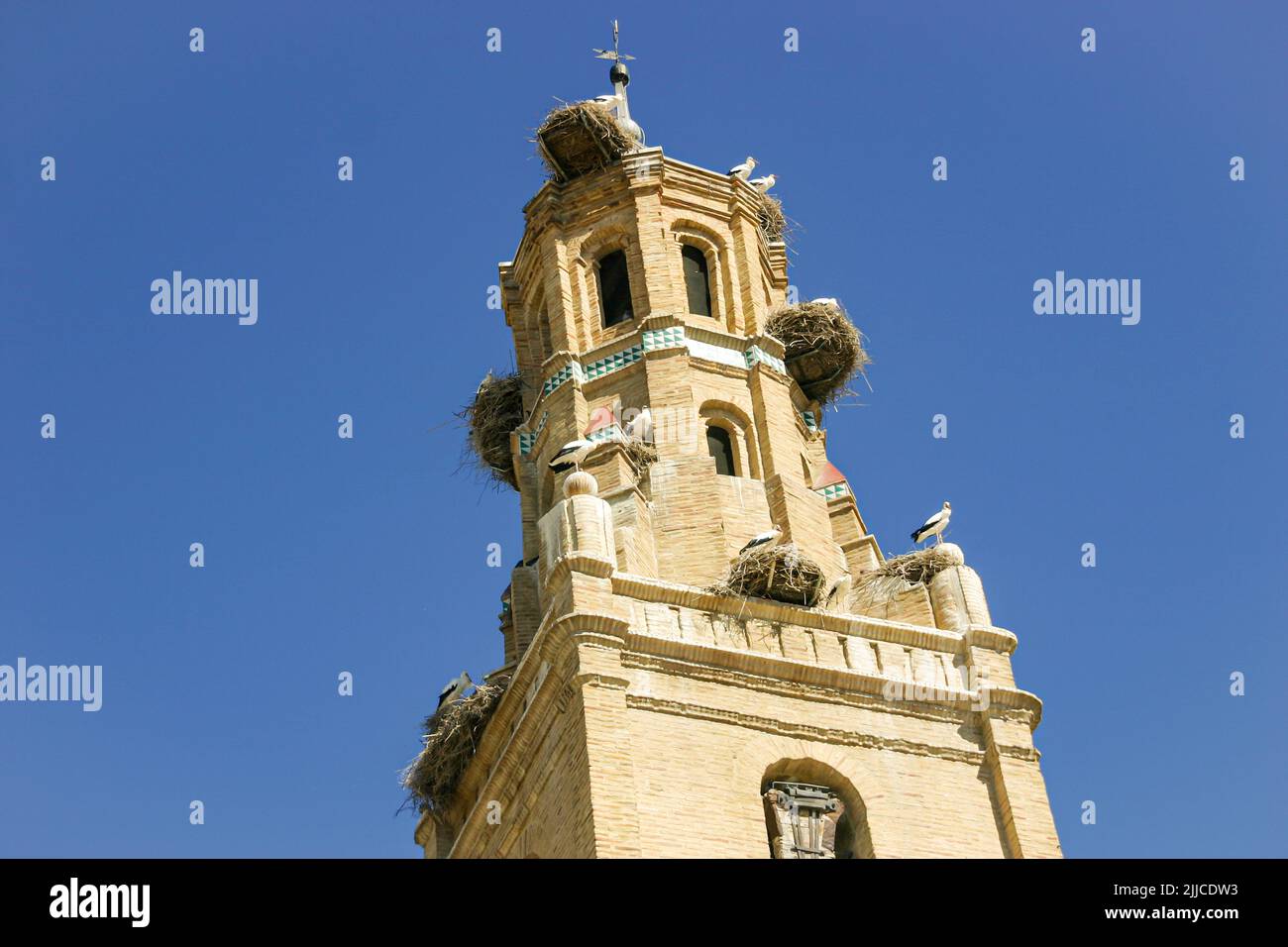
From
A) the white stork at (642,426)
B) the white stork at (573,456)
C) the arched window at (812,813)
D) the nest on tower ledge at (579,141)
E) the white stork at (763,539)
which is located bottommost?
the arched window at (812,813)

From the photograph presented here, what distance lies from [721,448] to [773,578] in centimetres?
367

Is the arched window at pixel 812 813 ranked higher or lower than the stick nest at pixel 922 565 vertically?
lower

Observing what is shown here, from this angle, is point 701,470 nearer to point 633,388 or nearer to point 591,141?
point 633,388

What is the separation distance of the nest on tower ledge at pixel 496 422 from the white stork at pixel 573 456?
10.7 feet

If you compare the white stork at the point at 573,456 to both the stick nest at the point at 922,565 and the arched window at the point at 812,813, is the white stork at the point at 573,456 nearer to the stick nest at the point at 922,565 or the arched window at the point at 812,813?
the stick nest at the point at 922,565

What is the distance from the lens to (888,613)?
31641 millimetres

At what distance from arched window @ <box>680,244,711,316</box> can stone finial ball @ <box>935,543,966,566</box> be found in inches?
208

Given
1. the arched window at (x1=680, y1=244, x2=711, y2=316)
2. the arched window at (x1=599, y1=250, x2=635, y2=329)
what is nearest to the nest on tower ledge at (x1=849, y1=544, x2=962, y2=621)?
the arched window at (x1=680, y1=244, x2=711, y2=316)

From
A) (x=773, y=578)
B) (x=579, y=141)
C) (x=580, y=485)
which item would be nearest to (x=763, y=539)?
(x=773, y=578)

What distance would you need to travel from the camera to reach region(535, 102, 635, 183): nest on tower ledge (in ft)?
118

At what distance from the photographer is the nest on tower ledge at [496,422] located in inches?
1410

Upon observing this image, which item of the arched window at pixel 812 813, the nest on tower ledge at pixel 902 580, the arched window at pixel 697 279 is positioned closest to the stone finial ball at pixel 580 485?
the nest on tower ledge at pixel 902 580

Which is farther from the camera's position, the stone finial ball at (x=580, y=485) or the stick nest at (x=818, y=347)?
the stick nest at (x=818, y=347)
